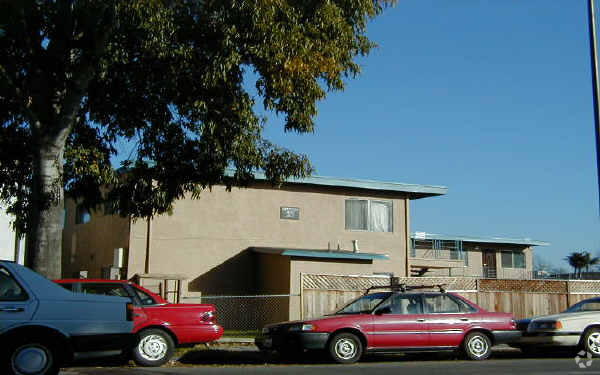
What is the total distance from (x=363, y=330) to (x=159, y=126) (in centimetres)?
602

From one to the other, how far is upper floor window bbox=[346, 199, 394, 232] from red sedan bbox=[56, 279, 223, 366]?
13045 mm

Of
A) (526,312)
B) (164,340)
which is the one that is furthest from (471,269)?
(164,340)

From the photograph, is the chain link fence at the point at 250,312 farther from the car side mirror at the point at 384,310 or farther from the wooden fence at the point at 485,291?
the car side mirror at the point at 384,310

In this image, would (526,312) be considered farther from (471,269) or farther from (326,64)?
(471,269)

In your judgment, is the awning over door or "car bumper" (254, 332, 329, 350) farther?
the awning over door

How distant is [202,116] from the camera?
1409 cm

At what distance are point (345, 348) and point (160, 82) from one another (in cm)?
627

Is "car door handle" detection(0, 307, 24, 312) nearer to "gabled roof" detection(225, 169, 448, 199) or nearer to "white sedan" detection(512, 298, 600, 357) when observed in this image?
"white sedan" detection(512, 298, 600, 357)

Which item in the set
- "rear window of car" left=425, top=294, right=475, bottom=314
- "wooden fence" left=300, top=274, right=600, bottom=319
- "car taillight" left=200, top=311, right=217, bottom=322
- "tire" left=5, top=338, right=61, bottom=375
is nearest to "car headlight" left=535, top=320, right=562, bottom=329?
"rear window of car" left=425, top=294, right=475, bottom=314

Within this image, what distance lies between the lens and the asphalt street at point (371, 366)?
11.2m

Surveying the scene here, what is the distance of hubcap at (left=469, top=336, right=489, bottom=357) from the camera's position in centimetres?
1350

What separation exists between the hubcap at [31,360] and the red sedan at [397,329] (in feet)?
17.5

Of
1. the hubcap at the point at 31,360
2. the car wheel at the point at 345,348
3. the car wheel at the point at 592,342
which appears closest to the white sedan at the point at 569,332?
the car wheel at the point at 592,342

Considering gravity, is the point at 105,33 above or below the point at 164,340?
above
